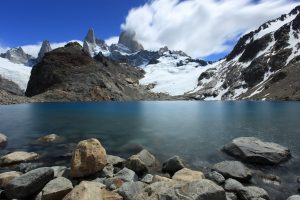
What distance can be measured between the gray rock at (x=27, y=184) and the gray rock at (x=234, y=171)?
48.2 ft

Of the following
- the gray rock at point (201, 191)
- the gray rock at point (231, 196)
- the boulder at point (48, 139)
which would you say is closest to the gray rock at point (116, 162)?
the gray rock at point (231, 196)

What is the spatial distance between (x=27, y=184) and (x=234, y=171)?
16.7 metres

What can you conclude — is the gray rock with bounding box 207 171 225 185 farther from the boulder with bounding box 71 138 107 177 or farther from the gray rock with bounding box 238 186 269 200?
the boulder with bounding box 71 138 107 177

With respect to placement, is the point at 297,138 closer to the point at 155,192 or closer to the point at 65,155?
the point at 65,155

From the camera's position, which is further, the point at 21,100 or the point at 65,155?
the point at 21,100

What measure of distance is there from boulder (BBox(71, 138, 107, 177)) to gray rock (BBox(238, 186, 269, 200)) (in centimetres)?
1216

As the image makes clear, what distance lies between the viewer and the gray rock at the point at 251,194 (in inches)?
828

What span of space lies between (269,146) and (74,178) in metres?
21.6

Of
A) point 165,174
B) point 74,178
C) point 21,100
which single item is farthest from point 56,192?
point 21,100

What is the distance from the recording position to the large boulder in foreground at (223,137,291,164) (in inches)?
1240

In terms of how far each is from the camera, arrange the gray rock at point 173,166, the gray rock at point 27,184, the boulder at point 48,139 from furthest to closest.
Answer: the boulder at point 48,139 < the gray rock at point 173,166 < the gray rock at point 27,184

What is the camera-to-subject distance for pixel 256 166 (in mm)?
30422

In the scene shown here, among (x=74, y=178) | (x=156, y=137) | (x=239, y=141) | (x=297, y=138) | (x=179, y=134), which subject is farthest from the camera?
(x=179, y=134)

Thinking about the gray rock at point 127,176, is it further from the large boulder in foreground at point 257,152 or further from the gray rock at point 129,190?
the large boulder in foreground at point 257,152
